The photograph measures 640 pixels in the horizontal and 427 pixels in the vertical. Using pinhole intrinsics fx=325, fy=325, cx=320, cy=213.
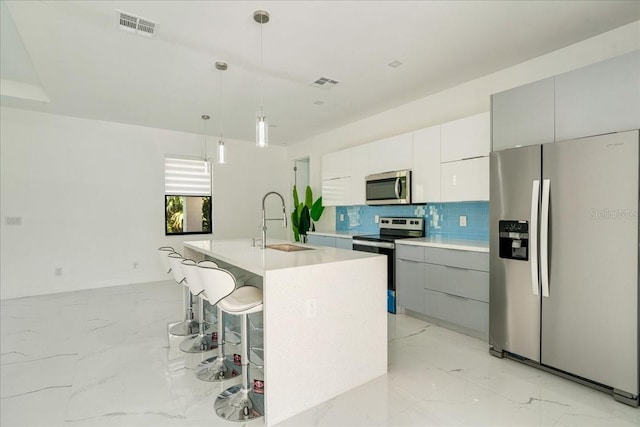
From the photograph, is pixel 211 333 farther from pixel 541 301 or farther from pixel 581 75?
pixel 581 75

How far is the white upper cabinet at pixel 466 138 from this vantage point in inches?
126

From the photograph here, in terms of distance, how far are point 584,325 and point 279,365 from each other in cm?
206

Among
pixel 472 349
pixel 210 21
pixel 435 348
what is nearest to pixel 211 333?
pixel 435 348

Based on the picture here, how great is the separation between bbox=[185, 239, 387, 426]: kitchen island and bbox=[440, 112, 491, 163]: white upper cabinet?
170 cm

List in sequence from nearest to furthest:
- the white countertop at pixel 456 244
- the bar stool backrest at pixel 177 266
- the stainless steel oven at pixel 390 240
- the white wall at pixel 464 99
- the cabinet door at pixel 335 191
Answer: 1. the white wall at pixel 464 99
2. the bar stool backrest at pixel 177 266
3. the white countertop at pixel 456 244
4. the stainless steel oven at pixel 390 240
5. the cabinet door at pixel 335 191

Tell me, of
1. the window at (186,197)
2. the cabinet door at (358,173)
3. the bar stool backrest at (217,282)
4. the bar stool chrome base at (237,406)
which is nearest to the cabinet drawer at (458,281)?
the cabinet door at (358,173)

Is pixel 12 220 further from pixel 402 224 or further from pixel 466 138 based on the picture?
pixel 466 138

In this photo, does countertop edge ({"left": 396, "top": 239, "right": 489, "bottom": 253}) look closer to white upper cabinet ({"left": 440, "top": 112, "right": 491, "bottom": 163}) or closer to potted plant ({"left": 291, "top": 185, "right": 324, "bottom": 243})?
white upper cabinet ({"left": 440, "top": 112, "right": 491, "bottom": 163})

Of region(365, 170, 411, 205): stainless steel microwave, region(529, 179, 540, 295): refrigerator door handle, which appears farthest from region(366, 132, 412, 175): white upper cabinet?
region(529, 179, 540, 295): refrigerator door handle

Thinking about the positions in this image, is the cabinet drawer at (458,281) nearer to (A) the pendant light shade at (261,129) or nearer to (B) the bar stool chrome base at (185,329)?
(A) the pendant light shade at (261,129)

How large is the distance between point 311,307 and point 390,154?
2.78 meters

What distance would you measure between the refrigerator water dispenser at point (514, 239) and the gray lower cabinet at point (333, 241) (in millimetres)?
2230

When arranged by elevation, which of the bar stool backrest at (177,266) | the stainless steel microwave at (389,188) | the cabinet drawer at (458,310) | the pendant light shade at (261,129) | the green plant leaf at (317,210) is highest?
the pendant light shade at (261,129)

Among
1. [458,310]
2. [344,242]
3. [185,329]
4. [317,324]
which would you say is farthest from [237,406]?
[344,242]
